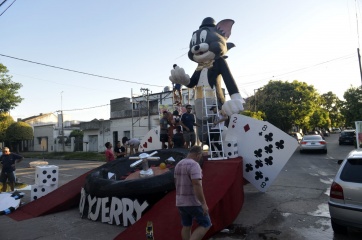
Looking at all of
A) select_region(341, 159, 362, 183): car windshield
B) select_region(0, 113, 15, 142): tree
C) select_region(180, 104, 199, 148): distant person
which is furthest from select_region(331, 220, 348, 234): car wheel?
select_region(0, 113, 15, 142): tree

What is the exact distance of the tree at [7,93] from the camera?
101 ft

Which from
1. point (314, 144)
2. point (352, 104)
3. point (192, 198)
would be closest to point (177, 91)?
point (192, 198)

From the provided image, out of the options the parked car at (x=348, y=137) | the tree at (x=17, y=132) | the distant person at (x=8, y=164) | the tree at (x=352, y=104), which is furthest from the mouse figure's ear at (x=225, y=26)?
the tree at (x=17, y=132)

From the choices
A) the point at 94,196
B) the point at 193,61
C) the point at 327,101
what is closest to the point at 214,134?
the point at 193,61

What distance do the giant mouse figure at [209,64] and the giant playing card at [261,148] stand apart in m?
1.23

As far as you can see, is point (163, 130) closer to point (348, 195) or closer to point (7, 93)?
point (348, 195)

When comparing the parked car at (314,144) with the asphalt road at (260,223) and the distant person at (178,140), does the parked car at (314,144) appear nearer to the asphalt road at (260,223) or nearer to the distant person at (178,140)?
the asphalt road at (260,223)

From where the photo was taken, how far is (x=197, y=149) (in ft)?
14.2

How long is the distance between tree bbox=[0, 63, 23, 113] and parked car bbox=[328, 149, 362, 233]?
1304 inches

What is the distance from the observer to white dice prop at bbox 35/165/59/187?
9195 millimetres

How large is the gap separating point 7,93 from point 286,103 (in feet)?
95.9

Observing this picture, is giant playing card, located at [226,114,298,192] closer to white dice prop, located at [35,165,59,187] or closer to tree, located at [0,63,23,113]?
white dice prop, located at [35,165,59,187]

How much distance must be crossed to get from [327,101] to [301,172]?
63.7m

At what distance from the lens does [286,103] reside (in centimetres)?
2986
